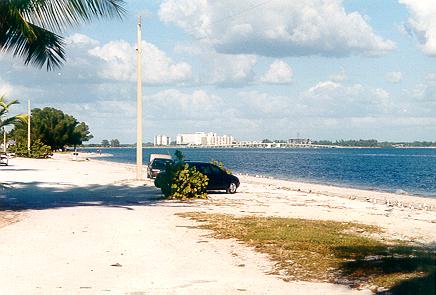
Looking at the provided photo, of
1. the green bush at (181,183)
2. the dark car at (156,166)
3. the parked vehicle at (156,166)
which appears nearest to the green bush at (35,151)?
the parked vehicle at (156,166)

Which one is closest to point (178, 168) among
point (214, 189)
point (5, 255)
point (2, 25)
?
point (214, 189)

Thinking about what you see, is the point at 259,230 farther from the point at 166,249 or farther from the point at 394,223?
the point at 394,223

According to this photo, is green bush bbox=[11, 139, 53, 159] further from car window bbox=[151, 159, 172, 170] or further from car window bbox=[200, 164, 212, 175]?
car window bbox=[200, 164, 212, 175]

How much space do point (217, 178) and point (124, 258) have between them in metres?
17.8

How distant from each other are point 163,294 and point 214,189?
20.4 metres

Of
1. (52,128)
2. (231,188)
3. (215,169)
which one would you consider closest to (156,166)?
(215,169)

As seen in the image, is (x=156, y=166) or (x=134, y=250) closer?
(x=134, y=250)

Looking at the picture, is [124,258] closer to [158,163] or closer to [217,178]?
[217,178]

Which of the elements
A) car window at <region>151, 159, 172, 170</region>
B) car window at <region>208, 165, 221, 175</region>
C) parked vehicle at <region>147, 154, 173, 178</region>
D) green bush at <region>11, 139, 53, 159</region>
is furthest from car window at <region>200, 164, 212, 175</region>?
green bush at <region>11, 139, 53, 159</region>

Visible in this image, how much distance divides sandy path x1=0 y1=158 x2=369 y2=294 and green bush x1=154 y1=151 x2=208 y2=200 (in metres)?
4.92

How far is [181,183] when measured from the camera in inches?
965

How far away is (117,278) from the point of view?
357 inches

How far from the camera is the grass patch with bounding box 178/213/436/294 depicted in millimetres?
8680

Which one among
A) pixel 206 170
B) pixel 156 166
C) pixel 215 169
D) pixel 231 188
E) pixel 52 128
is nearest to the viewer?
pixel 206 170
